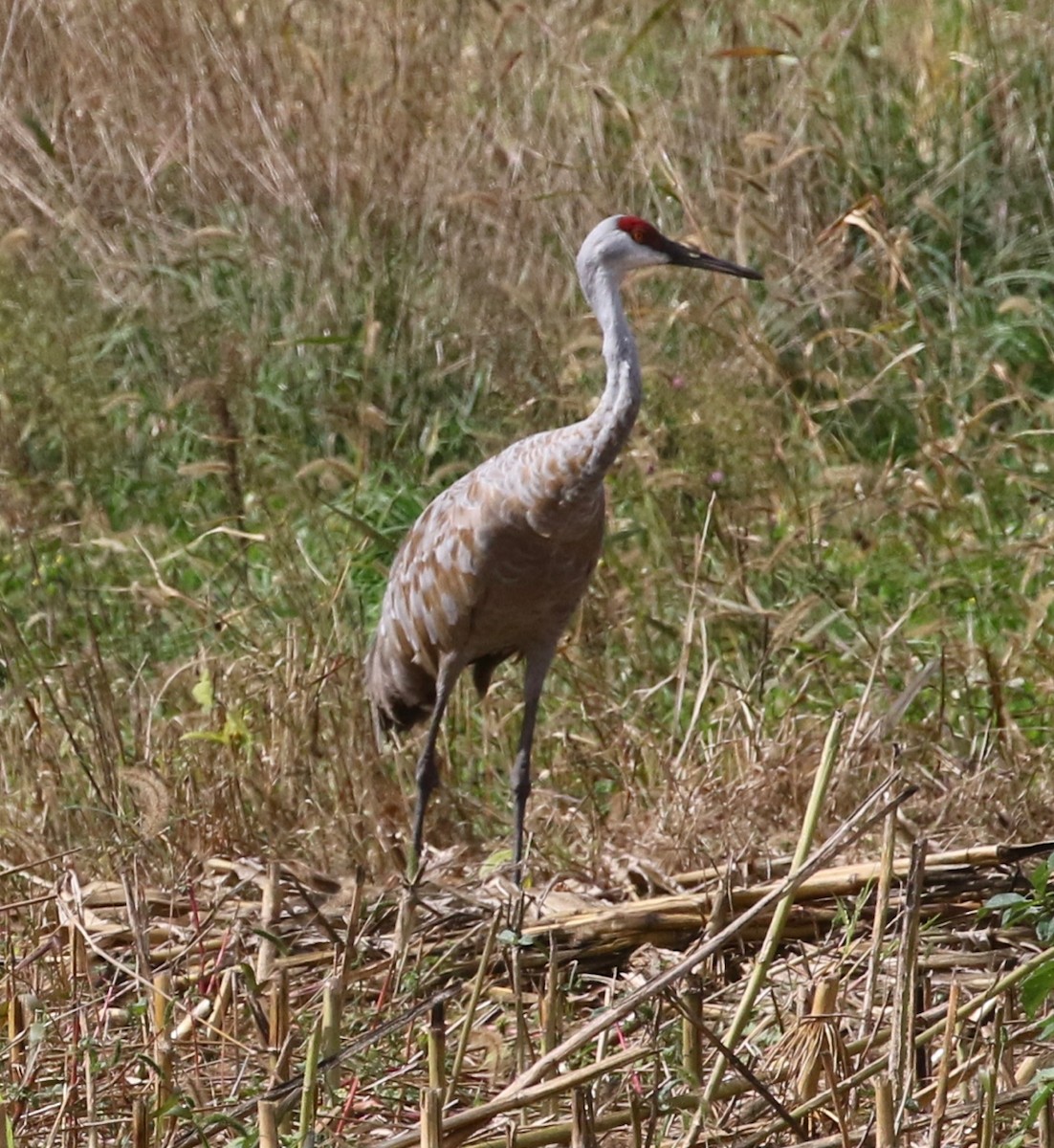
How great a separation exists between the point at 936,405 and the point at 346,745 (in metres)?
2.66

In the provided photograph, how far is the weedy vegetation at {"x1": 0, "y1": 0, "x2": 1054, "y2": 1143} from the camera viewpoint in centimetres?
413

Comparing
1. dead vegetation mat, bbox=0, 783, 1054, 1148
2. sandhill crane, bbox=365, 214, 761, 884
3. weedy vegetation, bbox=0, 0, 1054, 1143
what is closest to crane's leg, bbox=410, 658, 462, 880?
sandhill crane, bbox=365, 214, 761, 884

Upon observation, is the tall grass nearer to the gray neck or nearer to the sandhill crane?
the sandhill crane

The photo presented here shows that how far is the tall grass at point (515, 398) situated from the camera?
14.5ft

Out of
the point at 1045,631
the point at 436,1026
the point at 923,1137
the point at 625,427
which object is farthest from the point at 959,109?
the point at 436,1026

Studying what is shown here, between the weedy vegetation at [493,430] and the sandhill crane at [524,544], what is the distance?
0.18 meters

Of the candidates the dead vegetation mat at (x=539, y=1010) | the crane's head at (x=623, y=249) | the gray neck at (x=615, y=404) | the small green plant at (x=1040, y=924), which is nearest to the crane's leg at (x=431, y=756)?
the dead vegetation mat at (x=539, y=1010)

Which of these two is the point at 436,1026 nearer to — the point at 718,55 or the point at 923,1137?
the point at 923,1137

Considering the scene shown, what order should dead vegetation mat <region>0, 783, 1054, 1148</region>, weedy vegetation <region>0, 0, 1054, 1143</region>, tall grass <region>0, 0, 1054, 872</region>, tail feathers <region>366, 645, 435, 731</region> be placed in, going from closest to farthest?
dead vegetation mat <region>0, 783, 1054, 1148</region> < weedy vegetation <region>0, 0, 1054, 1143</region> < tall grass <region>0, 0, 1054, 872</region> < tail feathers <region>366, 645, 435, 731</region>

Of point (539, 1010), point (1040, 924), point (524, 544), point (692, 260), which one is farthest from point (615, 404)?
point (1040, 924)

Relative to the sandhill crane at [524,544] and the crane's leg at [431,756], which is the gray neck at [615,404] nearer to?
the sandhill crane at [524,544]

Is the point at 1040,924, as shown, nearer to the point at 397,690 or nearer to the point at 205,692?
the point at 205,692

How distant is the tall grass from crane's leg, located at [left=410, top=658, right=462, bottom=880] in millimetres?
100

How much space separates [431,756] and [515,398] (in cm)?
198
